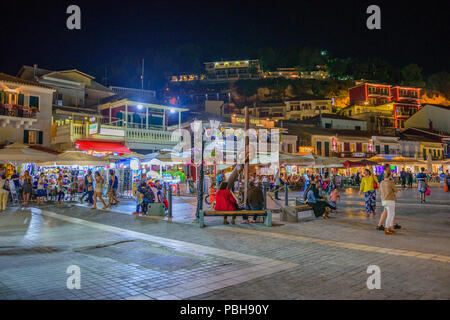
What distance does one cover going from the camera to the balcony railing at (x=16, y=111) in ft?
80.2

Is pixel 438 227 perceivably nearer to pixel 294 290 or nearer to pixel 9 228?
pixel 294 290

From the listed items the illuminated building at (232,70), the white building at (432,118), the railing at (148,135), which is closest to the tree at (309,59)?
the illuminated building at (232,70)

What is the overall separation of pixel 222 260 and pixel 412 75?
298ft

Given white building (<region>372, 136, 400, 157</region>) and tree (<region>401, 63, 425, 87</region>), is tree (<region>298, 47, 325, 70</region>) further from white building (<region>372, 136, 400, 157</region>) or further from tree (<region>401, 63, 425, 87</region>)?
white building (<region>372, 136, 400, 157</region>)

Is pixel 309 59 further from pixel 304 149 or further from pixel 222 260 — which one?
pixel 222 260

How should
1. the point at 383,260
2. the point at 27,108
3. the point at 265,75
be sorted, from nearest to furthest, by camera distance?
the point at 383,260
the point at 27,108
the point at 265,75

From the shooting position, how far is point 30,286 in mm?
4688

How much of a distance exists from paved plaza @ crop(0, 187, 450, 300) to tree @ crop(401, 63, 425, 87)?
8033cm

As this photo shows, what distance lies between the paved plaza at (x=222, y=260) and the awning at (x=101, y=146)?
15.3 m

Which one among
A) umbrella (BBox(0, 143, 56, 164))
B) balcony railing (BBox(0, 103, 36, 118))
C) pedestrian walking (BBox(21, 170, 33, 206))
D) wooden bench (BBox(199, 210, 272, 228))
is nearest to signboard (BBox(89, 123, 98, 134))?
balcony railing (BBox(0, 103, 36, 118))

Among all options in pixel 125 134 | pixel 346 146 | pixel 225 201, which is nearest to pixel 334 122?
pixel 346 146

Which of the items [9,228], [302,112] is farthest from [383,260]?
[302,112]

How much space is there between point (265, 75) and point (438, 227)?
8346 cm

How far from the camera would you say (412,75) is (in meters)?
82.2
